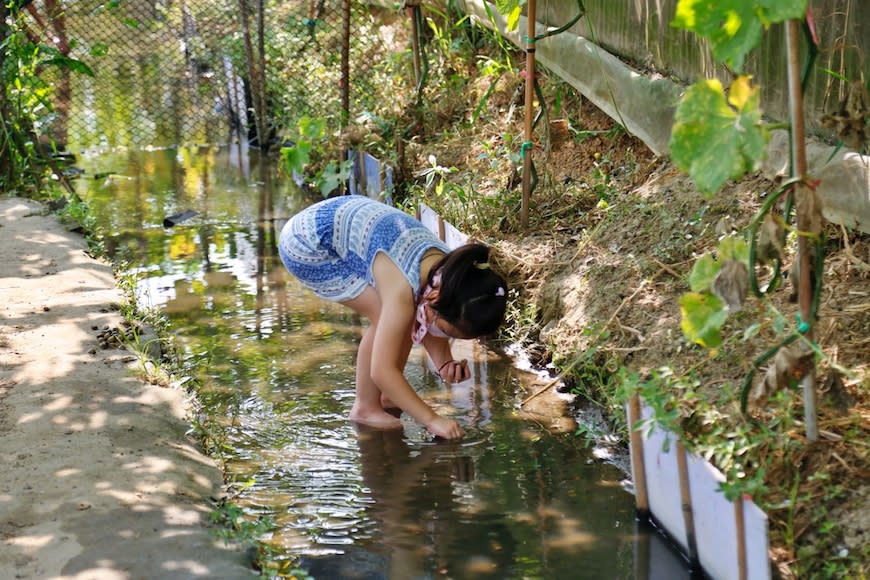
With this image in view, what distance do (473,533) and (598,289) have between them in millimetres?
1647

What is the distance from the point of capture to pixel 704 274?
8.76 ft

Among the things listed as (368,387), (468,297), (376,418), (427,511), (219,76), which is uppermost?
(219,76)

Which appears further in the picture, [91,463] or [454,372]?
[454,372]

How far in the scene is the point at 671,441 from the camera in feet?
9.89

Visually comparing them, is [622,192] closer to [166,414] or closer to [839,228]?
[839,228]

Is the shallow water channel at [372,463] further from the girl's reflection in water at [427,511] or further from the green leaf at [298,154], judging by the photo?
the green leaf at [298,154]

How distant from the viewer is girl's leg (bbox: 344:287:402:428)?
4.09 meters

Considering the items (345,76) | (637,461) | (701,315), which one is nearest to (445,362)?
(637,461)

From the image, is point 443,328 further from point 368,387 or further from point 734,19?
point 734,19

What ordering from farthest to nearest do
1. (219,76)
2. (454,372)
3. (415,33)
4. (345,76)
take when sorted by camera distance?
(219,76)
(345,76)
(415,33)
(454,372)

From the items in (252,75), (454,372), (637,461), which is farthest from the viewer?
(252,75)

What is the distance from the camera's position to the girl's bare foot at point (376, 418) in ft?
13.4

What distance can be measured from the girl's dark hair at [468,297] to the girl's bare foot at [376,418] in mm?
595

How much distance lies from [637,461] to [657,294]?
3.90ft
